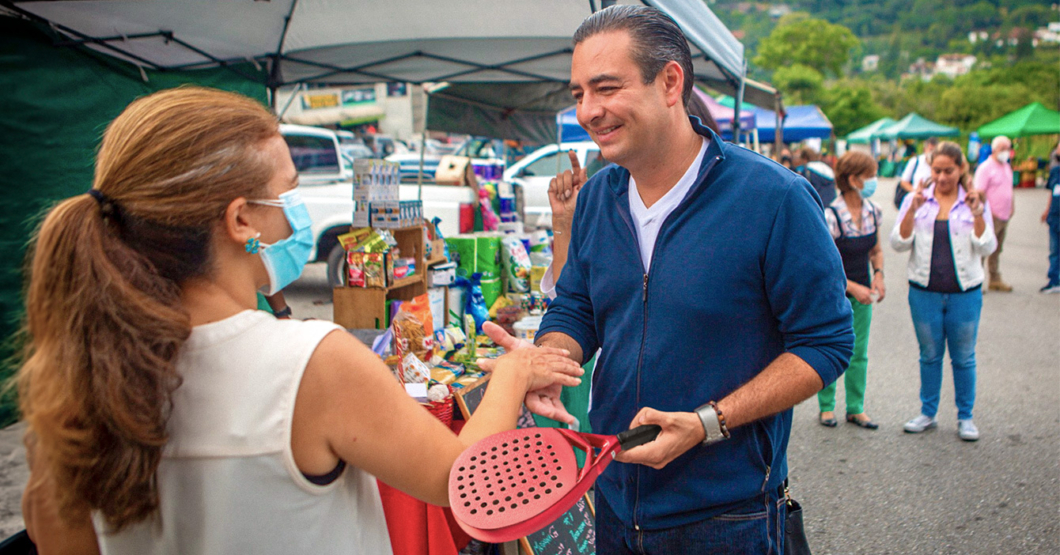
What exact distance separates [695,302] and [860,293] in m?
3.50

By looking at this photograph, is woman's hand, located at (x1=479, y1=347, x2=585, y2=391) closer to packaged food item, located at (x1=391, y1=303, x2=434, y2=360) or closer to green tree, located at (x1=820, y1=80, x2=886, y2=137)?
packaged food item, located at (x1=391, y1=303, x2=434, y2=360)

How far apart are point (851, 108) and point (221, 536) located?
6245 cm

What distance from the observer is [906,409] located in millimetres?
4969

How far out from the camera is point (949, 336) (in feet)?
14.2

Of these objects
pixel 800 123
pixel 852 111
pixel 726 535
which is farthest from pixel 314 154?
pixel 852 111

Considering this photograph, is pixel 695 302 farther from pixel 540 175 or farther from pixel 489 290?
pixel 540 175

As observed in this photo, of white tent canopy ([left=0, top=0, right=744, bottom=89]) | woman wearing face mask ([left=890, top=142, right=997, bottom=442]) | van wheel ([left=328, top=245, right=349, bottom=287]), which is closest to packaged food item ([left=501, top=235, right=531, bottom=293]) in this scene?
white tent canopy ([left=0, top=0, right=744, bottom=89])

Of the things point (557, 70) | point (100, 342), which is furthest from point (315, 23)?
point (100, 342)

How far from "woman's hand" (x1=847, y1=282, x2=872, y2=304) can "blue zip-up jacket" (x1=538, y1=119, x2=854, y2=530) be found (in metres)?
3.24

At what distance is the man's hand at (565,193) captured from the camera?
3498 millimetres

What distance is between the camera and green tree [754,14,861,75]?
237 ft

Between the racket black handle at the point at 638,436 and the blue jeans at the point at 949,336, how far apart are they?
393 centimetres

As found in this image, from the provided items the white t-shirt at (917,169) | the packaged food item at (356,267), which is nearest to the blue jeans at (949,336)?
the packaged food item at (356,267)

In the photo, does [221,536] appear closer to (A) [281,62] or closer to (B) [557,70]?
(A) [281,62]
